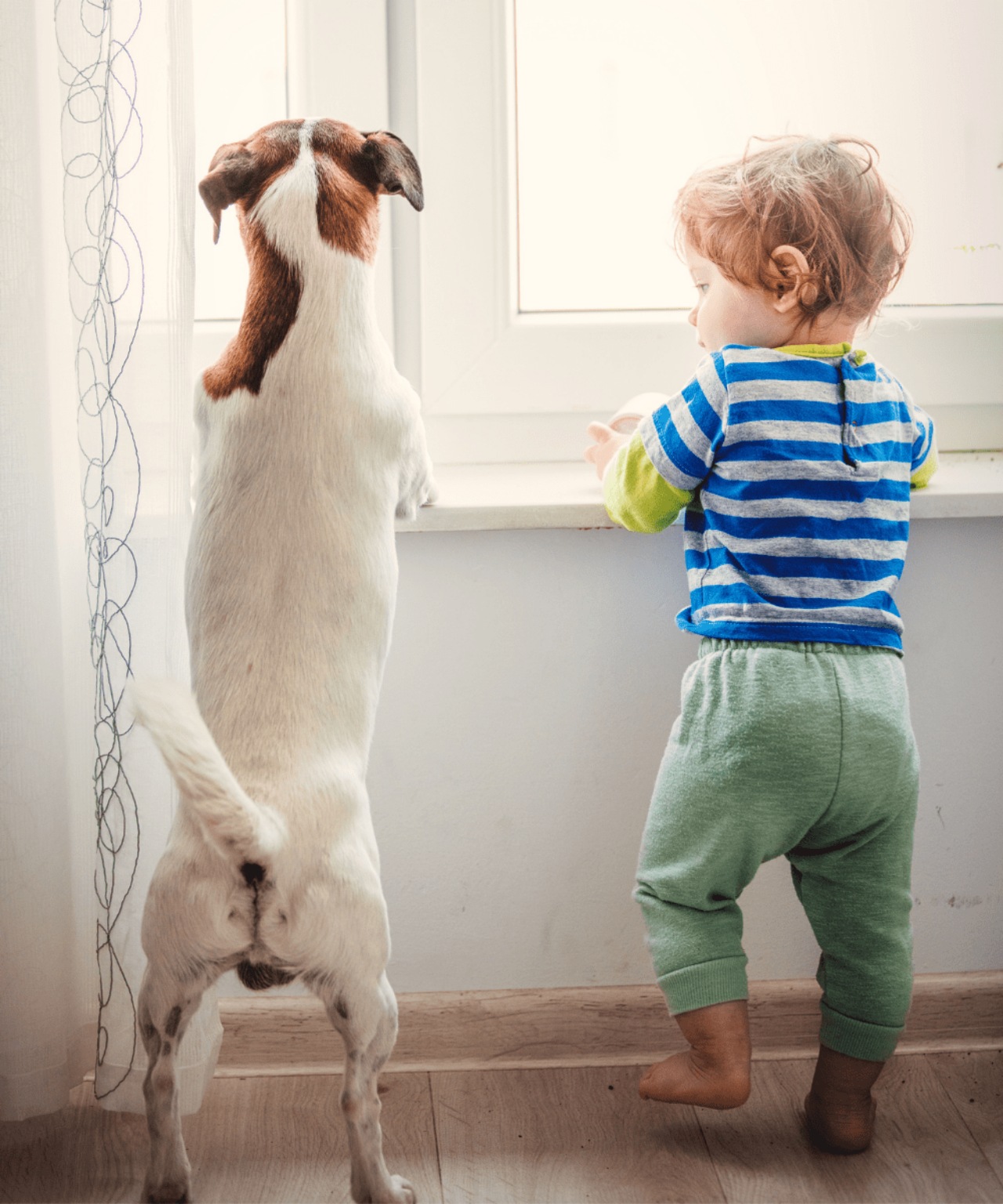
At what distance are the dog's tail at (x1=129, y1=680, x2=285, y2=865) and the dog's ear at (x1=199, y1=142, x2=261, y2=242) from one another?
16.4 inches

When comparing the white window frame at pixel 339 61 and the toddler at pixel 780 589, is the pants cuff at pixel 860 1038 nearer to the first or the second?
the toddler at pixel 780 589

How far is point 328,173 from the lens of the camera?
982mm

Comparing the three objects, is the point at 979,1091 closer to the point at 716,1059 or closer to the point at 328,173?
the point at 716,1059

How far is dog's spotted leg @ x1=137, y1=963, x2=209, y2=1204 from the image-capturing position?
3.06ft

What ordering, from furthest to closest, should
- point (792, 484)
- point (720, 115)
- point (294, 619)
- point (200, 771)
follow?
point (720, 115) → point (792, 484) → point (294, 619) → point (200, 771)

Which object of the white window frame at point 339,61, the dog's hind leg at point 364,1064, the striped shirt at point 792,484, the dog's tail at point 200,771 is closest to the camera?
the dog's tail at point 200,771

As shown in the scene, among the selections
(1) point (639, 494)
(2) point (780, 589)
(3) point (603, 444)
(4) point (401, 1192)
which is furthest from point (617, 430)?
(4) point (401, 1192)

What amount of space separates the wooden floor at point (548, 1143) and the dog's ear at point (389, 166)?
917 mm

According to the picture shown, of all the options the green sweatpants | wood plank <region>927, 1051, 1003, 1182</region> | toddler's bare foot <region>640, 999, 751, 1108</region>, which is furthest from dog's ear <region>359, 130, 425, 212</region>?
wood plank <region>927, 1051, 1003, 1182</region>

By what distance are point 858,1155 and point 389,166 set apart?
1.05 m

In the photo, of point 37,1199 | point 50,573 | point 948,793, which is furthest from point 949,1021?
point 50,573

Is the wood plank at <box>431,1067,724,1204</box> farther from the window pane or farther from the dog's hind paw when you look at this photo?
the window pane

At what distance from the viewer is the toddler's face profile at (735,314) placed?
1096 mm

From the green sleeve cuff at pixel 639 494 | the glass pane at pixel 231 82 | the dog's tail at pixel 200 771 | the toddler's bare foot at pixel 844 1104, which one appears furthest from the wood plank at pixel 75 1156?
the glass pane at pixel 231 82
